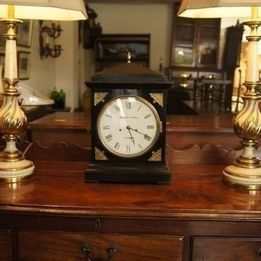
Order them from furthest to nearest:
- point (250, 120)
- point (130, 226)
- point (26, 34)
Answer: point (26, 34) < point (250, 120) < point (130, 226)

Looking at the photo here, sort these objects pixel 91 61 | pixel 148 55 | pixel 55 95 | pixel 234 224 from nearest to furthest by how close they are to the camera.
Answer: pixel 234 224
pixel 55 95
pixel 148 55
pixel 91 61

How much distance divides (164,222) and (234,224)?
0.16 metres

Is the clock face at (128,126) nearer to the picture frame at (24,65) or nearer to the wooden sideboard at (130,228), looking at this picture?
the wooden sideboard at (130,228)

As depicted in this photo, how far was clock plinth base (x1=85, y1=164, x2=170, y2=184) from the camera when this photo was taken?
105 centimetres

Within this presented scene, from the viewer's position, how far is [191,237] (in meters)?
0.90

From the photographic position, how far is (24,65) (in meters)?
2.90

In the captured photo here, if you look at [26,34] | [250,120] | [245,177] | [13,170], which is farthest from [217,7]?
[26,34]

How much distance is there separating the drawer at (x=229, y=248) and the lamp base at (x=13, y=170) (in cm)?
49

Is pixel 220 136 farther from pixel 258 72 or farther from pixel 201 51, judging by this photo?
pixel 201 51

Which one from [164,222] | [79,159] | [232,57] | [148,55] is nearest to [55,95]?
[148,55]

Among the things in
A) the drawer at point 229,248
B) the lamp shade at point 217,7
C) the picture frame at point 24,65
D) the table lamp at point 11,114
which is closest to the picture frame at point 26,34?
the picture frame at point 24,65

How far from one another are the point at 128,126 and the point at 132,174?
0.42ft

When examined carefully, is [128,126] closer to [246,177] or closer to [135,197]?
[135,197]

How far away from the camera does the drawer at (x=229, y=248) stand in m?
0.89
